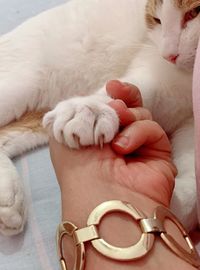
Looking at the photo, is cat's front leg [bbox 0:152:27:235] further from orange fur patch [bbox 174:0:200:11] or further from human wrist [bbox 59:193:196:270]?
orange fur patch [bbox 174:0:200:11]

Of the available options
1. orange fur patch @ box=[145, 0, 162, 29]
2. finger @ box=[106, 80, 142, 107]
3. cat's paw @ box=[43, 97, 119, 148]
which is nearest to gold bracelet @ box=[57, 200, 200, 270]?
cat's paw @ box=[43, 97, 119, 148]

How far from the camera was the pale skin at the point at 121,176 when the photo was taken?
25.1 inches

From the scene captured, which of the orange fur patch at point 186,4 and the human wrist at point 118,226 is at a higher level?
the orange fur patch at point 186,4

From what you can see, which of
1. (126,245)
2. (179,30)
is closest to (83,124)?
(126,245)

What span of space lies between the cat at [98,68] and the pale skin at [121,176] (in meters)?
0.06

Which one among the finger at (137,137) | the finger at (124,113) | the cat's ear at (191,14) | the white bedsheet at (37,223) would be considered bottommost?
the white bedsheet at (37,223)

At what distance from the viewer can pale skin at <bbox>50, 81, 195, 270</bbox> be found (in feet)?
2.09

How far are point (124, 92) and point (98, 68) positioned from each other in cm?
36

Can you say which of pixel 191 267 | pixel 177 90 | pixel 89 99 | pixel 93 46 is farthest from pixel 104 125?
pixel 93 46

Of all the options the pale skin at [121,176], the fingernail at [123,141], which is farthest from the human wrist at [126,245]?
the fingernail at [123,141]

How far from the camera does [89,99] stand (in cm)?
79

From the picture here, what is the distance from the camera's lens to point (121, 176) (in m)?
0.73

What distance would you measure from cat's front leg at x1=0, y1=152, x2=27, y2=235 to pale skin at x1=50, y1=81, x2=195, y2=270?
144mm

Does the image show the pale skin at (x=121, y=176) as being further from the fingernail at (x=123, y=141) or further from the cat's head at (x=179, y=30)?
the cat's head at (x=179, y=30)
